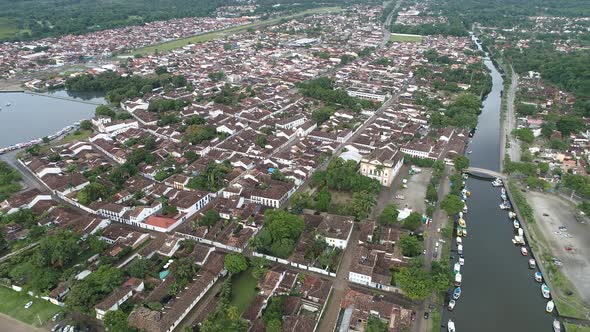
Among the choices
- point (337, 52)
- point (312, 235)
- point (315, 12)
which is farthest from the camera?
point (315, 12)

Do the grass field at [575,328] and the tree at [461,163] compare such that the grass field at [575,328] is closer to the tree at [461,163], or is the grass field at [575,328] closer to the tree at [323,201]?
the tree at [323,201]

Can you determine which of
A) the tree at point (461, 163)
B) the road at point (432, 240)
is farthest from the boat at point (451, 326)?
the tree at point (461, 163)

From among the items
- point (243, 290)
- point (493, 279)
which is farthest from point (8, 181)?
point (493, 279)

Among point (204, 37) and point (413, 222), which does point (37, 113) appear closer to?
point (413, 222)

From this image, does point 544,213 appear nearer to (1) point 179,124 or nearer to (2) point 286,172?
(2) point 286,172

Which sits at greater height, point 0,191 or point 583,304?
point 583,304

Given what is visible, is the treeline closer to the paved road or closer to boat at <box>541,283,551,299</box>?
the paved road

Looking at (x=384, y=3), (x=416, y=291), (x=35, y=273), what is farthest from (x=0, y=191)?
(x=384, y=3)
